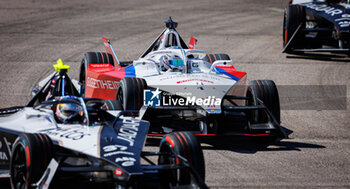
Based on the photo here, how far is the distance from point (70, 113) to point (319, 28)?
36.0 ft

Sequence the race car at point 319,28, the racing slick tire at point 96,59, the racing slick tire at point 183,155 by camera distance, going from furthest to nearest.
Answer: the race car at point 319,28, the racing slick tire at point 96,59, the racing slick tire at point 183,155

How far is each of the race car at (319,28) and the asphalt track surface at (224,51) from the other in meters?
0.55

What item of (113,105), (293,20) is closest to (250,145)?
(113,105)

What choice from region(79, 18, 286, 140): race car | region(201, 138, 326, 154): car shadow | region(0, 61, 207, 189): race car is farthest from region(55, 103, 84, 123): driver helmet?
region(201, 138, 326, 154): car shadow

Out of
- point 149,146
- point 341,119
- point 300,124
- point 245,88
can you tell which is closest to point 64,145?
point 149,146

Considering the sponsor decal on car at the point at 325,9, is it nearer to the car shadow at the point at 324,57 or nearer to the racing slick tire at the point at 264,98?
the car shadow at the point at 324,57

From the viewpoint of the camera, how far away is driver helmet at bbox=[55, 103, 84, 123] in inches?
307

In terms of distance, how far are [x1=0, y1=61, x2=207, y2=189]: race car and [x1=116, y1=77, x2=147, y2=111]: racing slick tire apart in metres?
1.96

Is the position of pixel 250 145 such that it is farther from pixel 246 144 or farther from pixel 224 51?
pixel 224 51

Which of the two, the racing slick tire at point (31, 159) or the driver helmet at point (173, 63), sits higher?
the driver helmet at point (173, 63)

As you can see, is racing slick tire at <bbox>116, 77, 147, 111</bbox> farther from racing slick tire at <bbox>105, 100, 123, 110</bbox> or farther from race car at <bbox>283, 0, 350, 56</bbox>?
race car at <bbox>283, 0, 350, 56</bbox>

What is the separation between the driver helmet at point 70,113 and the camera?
7793 millimetres

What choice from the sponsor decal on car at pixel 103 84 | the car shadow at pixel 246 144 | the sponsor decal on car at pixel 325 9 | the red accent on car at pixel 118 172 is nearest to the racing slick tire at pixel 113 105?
the car shadow at pixel 246 144

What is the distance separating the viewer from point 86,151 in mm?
6758
